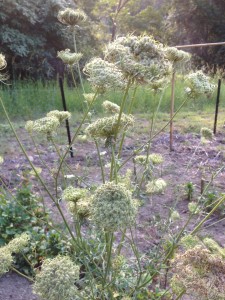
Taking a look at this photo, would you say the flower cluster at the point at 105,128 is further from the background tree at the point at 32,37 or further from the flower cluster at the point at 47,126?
the background tree at the point at 32,37

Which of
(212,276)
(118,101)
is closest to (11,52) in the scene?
(118,101)

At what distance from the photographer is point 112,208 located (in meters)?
1.16

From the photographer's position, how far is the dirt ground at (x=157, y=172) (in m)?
2.74

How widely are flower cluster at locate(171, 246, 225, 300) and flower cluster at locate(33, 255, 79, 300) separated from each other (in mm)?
323

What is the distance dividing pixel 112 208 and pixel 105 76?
16.5 inches

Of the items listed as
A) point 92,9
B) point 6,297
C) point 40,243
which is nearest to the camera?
point 6,297

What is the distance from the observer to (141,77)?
1200 mm

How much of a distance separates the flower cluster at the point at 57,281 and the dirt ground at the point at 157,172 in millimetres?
1048

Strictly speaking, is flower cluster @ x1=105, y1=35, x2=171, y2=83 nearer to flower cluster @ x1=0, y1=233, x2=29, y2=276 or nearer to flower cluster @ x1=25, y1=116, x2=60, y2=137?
flower cluster @ x1=25, y1=116, x2=60, y2=137

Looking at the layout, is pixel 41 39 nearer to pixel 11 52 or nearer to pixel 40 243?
pixel 11 52

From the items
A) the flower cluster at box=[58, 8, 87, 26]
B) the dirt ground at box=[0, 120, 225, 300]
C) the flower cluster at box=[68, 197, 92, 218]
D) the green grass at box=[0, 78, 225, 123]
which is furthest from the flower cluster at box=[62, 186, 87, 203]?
the green grass at box=[0, 78, 225, 123]

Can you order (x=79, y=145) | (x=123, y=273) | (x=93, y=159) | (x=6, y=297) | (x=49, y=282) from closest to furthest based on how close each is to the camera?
(x=49, y=282)
(x=123, y=273)
(x=6, y=297)
(x=93, y=159)
(x=79, y=145)

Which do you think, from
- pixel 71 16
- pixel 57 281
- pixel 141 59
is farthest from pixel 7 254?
pixel 71 16

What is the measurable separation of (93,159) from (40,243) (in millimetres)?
2266
